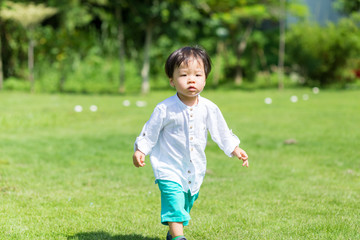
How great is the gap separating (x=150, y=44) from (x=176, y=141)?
2004cm

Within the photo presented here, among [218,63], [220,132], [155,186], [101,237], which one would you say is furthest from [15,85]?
[220,132]

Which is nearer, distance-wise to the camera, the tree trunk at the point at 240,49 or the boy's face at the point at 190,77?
the boy's face at the point at 190,77

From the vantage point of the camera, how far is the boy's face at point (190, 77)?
10.5 ft

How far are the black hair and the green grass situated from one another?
1353 millimetres

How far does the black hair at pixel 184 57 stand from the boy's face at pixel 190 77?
3 cm

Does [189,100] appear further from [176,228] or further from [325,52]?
[325,52]

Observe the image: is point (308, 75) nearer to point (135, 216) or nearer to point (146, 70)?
point (146, 70)

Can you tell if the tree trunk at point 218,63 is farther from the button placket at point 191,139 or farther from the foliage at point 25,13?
Answer: the button placket at point 191,139

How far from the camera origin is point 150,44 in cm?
2292

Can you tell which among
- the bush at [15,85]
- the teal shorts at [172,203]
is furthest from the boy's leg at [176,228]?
the bush at [15,85]

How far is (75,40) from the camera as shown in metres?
22.0

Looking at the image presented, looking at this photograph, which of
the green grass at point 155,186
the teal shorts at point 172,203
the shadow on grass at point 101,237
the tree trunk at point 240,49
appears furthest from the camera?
the tree trunk at point 240,49

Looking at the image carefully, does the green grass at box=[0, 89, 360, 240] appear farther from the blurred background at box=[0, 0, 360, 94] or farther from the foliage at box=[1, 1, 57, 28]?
the blurred background at box=[0, 0, 360, 94]

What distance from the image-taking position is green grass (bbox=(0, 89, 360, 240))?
3.93 metres
